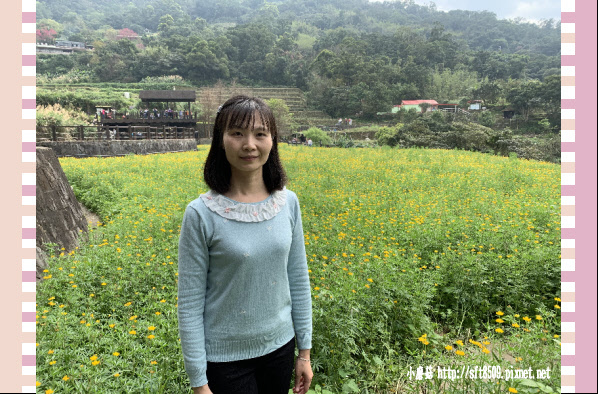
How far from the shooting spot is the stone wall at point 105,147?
14039mm

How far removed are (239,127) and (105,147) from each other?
1613 centimetres

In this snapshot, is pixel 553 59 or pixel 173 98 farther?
pixel 553 59

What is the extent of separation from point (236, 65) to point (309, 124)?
31714mm

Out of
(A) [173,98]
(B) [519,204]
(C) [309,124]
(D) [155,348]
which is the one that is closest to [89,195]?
(D) [155,348]

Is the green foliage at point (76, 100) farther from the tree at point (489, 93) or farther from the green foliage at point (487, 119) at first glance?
the tree at point (489, 93)

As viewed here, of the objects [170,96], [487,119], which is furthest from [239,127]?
[487,119]

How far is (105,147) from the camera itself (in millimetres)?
15148

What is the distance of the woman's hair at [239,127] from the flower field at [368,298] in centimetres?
132

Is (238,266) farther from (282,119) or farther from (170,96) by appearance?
(282,119)

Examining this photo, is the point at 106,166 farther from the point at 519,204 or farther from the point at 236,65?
the point at 236,65

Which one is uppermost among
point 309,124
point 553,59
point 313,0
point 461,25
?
point 313,0

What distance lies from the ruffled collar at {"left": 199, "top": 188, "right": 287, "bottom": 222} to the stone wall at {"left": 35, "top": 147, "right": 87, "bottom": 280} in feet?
12.0

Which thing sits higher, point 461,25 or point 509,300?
point 461,25

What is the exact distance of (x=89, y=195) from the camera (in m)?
7.54
